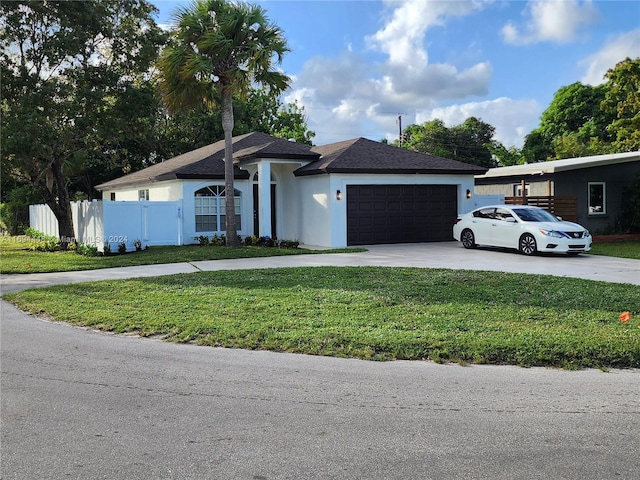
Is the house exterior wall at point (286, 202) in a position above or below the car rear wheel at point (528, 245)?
above

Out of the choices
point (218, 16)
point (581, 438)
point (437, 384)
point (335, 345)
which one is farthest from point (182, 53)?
point (581, 438)

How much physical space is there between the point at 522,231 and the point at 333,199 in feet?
20.6

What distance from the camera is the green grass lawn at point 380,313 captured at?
22.5ft

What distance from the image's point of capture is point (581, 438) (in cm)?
443

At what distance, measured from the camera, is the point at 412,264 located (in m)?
15.0

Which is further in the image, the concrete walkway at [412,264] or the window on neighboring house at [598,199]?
the window on neighboring house at [598,199]

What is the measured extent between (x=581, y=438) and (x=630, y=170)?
2337cm

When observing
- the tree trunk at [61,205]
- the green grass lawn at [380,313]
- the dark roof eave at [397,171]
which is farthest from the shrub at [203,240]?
the green grass lawn at [380,313]

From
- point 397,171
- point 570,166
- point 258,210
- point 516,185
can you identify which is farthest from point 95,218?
point 570,166

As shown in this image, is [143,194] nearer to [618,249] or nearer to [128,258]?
[128,258]

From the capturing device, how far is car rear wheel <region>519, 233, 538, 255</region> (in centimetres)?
1705

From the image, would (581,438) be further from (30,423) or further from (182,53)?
(182,53)

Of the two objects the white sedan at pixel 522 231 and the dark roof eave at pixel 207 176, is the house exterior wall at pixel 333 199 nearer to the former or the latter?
the dark roof eave at pixel 207 176

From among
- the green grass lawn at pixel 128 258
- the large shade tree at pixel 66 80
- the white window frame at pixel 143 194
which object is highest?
the large shade tree at pixel 66 80
